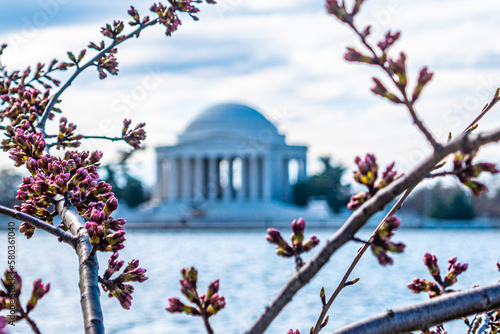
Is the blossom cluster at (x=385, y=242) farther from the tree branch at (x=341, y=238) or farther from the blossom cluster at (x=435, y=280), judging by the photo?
the blossom cluster at (x=435, y=280)

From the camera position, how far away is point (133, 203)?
96500 millimetres

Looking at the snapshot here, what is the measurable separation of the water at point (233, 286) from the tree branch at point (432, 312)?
12.3 m

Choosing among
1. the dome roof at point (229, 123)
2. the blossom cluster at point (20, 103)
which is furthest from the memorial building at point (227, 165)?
the blossom cluster at point (20, 103)

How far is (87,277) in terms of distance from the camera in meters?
2.23

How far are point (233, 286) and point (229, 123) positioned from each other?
67645 mm

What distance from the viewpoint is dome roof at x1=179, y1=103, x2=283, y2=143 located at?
299 ft

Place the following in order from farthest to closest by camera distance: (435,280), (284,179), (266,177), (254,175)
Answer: (284,179) → (254,175) → (266,177) → (435,280)

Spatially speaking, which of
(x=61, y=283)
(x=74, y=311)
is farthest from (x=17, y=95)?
(x=61, y=283)

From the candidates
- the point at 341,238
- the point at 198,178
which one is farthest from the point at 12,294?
the point at 198,178

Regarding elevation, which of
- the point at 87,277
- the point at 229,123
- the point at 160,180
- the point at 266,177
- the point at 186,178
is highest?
the point at 229,123

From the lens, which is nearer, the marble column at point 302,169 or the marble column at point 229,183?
the marble column at point 229,183

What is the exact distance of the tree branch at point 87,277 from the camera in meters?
2.07

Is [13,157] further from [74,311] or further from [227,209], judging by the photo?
[227,209]

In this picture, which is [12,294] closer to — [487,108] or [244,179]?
[487,108]
